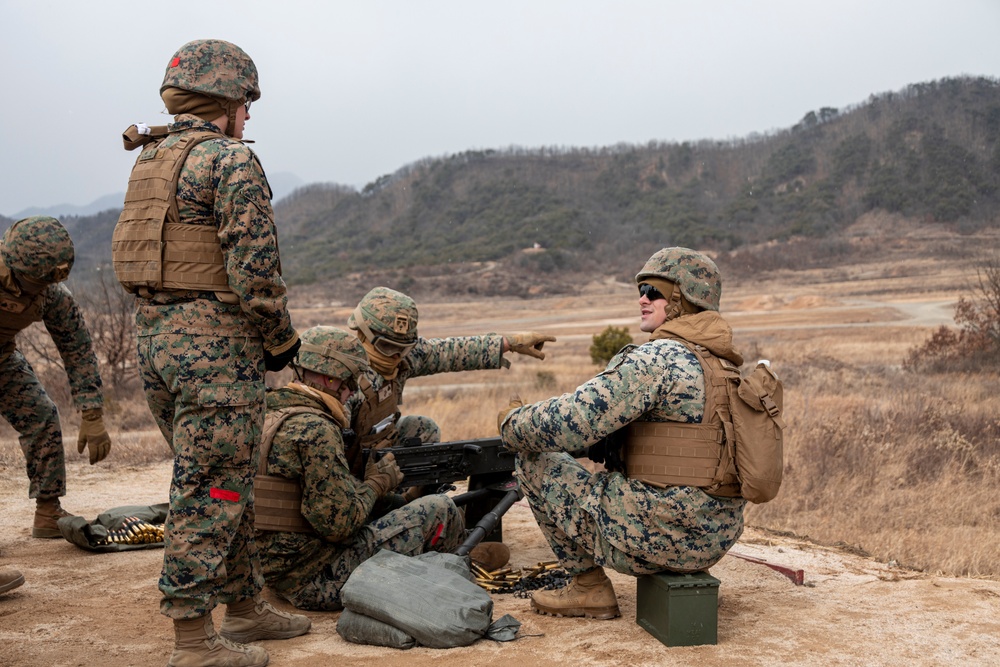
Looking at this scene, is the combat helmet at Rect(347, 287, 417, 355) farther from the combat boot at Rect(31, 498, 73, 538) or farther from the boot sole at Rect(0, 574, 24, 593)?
the combat boot at Rect(31, 498, 73, 538)

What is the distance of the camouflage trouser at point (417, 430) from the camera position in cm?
613

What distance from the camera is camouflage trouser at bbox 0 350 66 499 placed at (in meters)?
6.11

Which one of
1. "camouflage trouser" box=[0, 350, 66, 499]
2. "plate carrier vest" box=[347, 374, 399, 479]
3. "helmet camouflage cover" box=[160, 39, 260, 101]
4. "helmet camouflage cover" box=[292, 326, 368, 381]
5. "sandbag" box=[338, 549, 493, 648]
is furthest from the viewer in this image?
"camouflage trouser" box=[0, 350, 66, 499]

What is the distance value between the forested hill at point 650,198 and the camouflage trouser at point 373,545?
43394 mm

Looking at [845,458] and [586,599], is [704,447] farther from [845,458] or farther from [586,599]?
[845,458]

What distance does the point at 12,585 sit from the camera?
16.5 ft

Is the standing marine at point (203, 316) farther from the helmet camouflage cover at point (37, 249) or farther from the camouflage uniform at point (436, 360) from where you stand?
the camouflage uniform at point (436, 360)

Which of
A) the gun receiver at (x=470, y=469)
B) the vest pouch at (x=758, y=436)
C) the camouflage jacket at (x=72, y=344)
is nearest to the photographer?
the vest pouch at (x=758, y=436)


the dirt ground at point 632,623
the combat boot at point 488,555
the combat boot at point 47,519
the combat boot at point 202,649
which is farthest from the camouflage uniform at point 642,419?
the combat boot at point 47,519

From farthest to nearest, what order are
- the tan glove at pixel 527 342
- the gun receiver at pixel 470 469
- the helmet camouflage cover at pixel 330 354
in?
the tan glove at pixel 527 342
the gun receiver at pixel 470 469
the helmet camouflage cover at pixel 330 354

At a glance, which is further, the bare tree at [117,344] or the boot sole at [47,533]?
the bare tree at [117,344]

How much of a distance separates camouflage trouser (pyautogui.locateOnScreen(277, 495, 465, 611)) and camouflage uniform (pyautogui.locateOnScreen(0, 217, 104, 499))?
2147 millimetres

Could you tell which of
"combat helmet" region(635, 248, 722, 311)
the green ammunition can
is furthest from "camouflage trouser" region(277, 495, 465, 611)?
"combat helmet" region(635, 248, 722, 311)

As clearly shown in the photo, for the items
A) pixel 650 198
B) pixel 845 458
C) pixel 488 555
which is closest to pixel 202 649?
pixel 488 555
